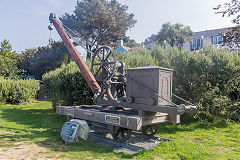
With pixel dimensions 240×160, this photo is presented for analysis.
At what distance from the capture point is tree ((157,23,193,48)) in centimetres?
3453

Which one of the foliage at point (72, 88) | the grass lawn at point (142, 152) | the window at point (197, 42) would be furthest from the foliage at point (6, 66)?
the window at point (197, 42)

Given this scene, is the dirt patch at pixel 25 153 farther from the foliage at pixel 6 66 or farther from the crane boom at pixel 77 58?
the foliage at pixel 6 66

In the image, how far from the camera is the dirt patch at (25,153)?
4.82 m

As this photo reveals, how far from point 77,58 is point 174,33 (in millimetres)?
28436

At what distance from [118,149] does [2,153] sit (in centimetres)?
275

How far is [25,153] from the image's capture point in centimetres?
511

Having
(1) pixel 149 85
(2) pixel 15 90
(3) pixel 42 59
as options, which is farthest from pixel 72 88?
(3) pixel 42 59

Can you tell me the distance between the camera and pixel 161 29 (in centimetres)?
3594

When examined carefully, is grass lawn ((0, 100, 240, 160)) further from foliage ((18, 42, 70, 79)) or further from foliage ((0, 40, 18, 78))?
foliage ((18, 42, 70, 79))

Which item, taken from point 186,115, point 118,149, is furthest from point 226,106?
point 118,149

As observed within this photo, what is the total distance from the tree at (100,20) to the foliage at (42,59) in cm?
397

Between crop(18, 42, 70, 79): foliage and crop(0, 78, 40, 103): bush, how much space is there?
12.0 metres

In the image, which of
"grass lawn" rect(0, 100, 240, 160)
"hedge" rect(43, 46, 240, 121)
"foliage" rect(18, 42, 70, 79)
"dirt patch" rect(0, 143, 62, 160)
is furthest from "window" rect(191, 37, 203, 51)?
"dirt patch" rect(0, 143, 62, 160)

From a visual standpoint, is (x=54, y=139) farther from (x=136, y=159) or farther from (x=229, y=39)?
(x=229, y=39)
